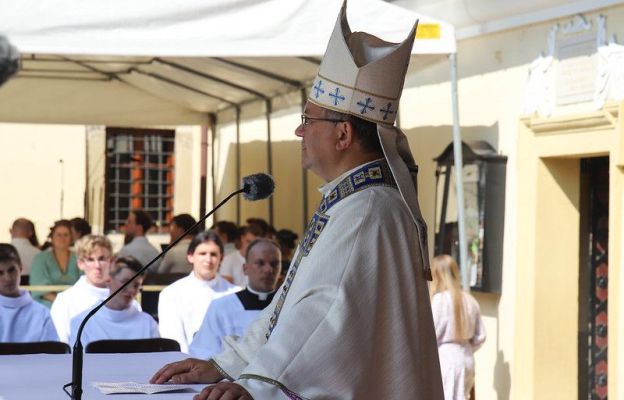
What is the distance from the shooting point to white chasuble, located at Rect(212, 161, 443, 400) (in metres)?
3.29

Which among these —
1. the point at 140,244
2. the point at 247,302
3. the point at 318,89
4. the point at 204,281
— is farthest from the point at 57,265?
the point at 318,89

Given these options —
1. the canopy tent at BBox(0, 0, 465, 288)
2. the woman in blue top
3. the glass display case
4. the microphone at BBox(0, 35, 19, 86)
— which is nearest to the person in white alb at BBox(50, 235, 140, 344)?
the canopy tent at BBox(0, 0, 465, 288)

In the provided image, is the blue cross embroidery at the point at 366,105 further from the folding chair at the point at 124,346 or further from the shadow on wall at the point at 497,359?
the shadow on wall at the point at 497,359

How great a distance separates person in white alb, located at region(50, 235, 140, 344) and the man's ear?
16.2 feet

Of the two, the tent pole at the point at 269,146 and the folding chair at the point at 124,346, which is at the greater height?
the tent pole at the point at 269,146

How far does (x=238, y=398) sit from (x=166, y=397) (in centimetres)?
29

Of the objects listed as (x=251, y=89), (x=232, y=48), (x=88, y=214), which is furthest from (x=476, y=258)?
(x=88, y=214)

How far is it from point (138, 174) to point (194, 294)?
43.7ft

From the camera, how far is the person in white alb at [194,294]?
8.95 metres

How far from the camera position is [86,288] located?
870 centimetres

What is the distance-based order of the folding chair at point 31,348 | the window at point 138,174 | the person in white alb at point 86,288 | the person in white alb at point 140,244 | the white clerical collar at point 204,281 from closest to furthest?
the folding chair at point 31,348, the person in white alb at point 86,288, the white clerical collar at point 204,281, the person in white alb at point 140,244, the window at point 138,174

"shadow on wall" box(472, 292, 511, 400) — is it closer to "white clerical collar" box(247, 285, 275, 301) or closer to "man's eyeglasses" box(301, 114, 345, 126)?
"white clerical collar" box(247, 285, 275, 301)

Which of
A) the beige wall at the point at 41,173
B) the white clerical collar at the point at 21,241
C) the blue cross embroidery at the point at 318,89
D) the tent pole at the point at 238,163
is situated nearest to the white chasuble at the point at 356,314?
the blue cross embroidery at the point at 318,89

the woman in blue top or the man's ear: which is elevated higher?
the man's ear
